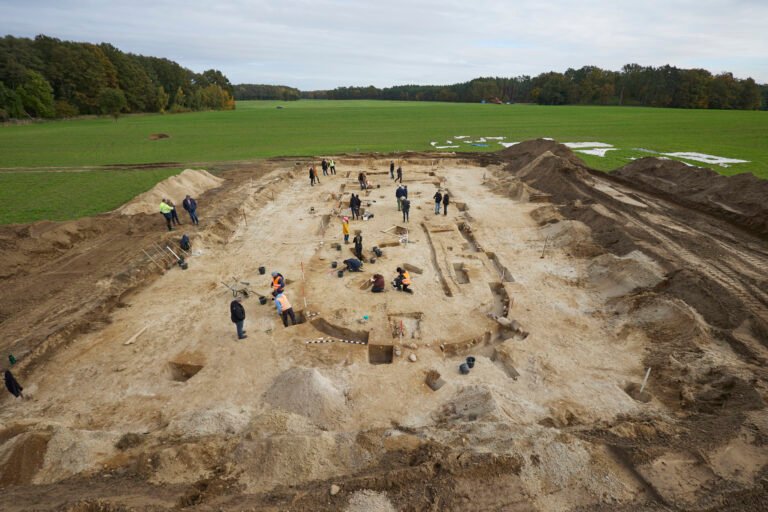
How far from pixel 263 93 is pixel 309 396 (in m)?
192

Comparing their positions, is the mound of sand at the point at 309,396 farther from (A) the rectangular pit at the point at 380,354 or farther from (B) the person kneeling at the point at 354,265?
(B) the person kneeling at the point at 354,265

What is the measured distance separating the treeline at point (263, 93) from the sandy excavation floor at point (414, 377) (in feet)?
569

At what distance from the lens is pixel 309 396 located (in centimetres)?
781

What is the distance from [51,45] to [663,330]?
362 feet

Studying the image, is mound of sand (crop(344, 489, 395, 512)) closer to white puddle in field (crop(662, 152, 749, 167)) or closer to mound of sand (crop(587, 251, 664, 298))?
mound of sand (crop(587, 251, 664, 298))

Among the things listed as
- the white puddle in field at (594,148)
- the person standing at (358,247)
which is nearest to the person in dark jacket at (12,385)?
the person standing at (358,247)

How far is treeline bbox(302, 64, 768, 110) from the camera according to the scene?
82.2 m

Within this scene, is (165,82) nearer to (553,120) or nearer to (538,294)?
(553,120)

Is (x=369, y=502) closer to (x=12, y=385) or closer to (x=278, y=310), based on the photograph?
(x=278, y=310)

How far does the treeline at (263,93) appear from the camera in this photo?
169125mm

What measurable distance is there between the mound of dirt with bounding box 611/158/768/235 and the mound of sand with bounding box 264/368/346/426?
1912 centimetres

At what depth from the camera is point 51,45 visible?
73.9 metres

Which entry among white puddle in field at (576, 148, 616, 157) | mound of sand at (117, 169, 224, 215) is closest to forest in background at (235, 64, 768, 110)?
white puddle in field at (576, 148, 616, 157)

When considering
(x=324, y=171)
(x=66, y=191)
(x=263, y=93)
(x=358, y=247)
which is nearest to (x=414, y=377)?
(x=358, y=247)
